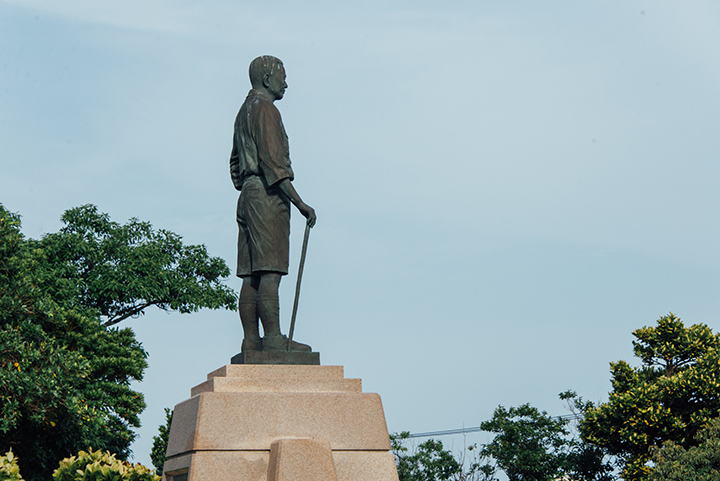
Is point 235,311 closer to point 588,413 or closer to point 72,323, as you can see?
point 72,323

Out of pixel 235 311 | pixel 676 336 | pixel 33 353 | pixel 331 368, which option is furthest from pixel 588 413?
pixel 331 368

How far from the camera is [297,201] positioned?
9211 mm

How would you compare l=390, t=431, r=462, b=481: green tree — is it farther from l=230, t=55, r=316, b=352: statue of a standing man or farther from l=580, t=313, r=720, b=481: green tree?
l=230, t=55, r=316, b=352: statue of a standing man

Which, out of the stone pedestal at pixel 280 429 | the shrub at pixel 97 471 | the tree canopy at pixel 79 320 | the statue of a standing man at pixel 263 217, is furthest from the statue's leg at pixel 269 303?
the tree canopy at pixel 79 320

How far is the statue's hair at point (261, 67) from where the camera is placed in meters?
9.66

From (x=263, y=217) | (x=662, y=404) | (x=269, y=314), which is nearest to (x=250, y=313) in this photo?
(x=269, y=314)

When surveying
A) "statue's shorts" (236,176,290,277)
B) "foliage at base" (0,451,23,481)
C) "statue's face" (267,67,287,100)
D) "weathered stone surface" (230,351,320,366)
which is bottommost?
"foliage at base" (0,451,23,481)

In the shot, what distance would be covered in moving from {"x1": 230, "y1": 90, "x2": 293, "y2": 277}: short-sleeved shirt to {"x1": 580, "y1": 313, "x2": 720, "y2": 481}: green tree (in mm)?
14963

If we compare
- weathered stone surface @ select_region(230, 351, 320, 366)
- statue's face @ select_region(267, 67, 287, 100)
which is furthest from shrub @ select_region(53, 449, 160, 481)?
statue's face @ select_region(267, 67, 287, 100)

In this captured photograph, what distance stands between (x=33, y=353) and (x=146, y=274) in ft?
35.0

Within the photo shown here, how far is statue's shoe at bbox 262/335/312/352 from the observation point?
896cm

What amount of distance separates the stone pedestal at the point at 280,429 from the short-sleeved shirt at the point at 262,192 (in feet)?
3.95

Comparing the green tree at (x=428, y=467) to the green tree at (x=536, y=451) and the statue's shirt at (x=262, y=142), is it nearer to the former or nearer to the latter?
the green tree at (x=536, y=451)

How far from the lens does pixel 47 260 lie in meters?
27.5
